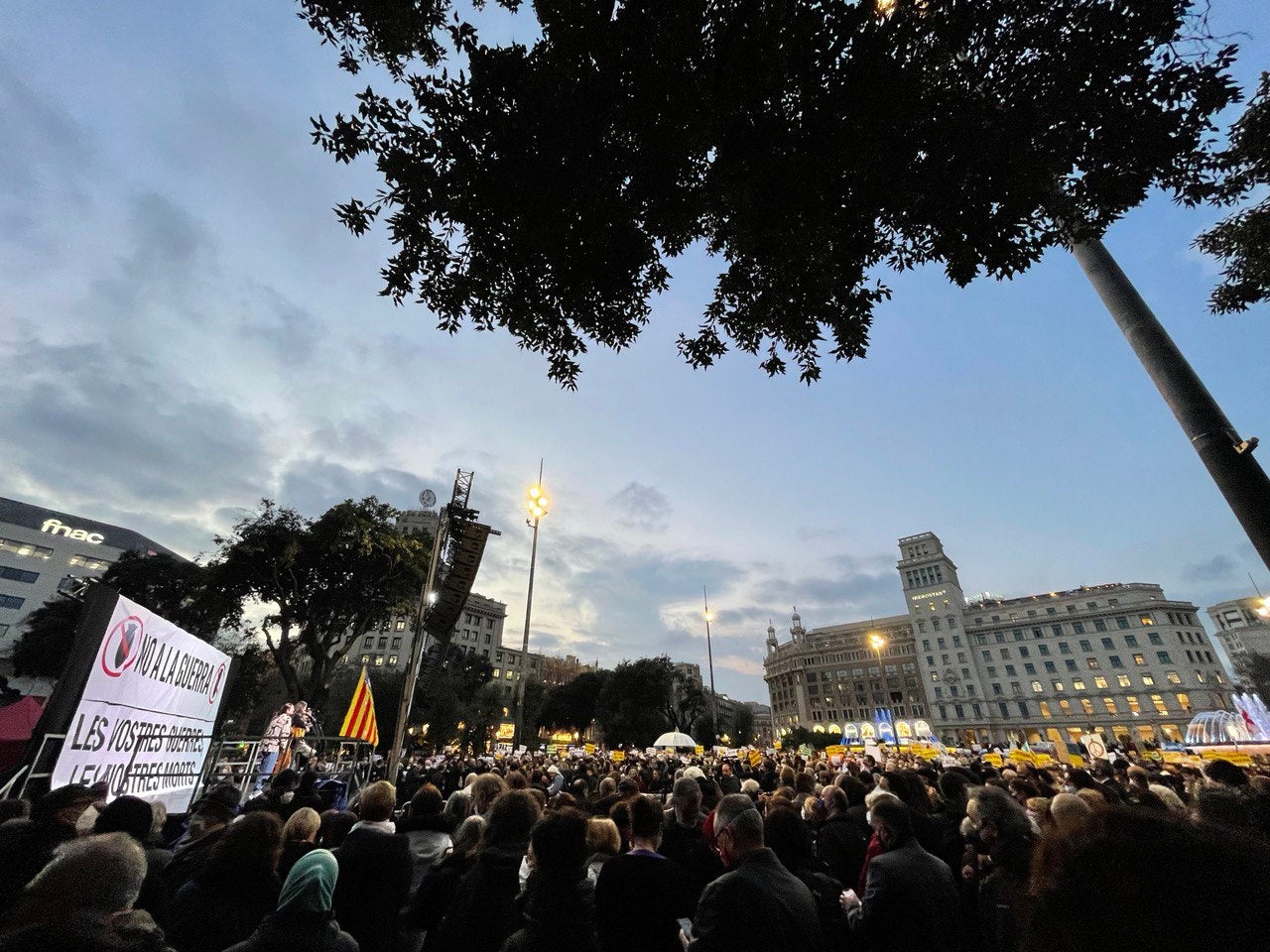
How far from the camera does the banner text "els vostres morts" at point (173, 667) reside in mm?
6879

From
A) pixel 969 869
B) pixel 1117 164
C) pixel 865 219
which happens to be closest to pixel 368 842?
pixel 969 869

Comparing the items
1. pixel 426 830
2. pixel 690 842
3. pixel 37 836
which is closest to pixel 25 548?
pixel 37 836

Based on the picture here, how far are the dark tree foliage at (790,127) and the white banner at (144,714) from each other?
560 cm

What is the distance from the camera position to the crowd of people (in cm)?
95

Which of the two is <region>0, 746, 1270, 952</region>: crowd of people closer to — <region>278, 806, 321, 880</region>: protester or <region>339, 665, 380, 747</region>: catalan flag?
<region>278, 806, 321, 880</region>: protester

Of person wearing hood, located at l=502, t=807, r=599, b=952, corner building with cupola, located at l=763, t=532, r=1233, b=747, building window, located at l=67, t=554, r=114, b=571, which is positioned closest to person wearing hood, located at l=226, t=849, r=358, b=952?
person wearing hood, located at l=502, t=807, r=599, b=952

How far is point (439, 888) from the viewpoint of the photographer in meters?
4.16

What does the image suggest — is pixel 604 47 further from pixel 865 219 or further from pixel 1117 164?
pixel 1117 164

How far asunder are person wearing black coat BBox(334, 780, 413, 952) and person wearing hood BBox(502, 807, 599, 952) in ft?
5.10

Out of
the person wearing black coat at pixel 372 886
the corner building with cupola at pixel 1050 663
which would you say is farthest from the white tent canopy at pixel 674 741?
the corner building with cupola at pixel 1050 663

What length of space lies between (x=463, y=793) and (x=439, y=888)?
245 centimetres

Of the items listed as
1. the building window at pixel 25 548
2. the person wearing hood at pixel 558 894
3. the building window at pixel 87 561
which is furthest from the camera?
the building window at pixel 87 561

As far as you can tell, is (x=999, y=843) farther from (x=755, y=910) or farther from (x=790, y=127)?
(x=790, y=127)

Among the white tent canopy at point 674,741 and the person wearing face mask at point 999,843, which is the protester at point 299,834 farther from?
the white tent canopy at point 674,741
